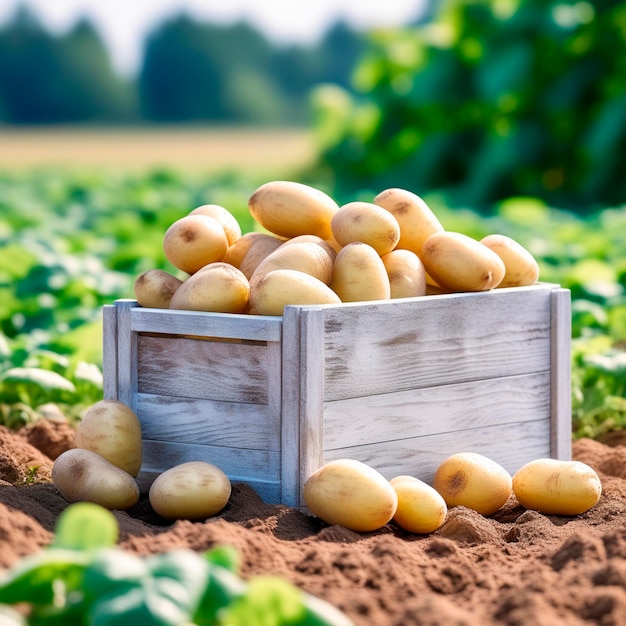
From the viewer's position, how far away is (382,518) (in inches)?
95.9

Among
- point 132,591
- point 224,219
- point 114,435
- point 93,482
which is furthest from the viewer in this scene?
point 224,219

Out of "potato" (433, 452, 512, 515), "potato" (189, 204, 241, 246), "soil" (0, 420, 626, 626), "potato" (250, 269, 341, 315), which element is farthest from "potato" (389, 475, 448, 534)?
"potato" (189, 204, 241, 246)

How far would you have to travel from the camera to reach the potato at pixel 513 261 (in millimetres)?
3178

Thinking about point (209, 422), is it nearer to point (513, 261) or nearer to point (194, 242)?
point (194, 242)

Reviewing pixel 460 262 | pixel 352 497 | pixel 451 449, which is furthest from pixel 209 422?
pixel 460 262

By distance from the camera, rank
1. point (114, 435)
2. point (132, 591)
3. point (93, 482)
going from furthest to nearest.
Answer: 1. point (114, 435)
2. point (93, 482)
3. point (132, 591)

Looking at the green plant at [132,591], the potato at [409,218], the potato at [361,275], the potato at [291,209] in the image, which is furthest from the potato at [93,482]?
the potato at [409,218]

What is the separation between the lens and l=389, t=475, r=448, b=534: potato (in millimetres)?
2500

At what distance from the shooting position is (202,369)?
274 cm

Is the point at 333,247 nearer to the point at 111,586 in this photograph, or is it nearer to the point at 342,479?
the point at 342,479

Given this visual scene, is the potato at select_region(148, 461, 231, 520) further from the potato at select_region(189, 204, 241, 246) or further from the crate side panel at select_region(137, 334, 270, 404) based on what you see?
the potato at select_region(189, 204, 241, 246)

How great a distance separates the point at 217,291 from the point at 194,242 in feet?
0.80

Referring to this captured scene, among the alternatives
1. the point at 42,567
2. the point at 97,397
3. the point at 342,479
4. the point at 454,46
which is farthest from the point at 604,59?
the point at 42,567

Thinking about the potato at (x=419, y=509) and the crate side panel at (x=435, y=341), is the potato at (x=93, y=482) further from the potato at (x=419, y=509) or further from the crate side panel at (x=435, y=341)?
the potato at (x=419, y=509)
